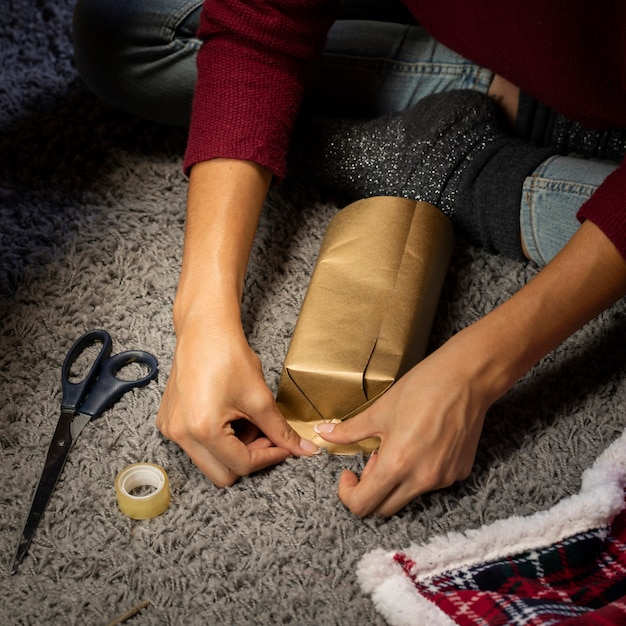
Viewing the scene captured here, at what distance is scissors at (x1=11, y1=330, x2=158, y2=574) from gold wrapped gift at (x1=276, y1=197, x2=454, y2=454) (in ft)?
0.66

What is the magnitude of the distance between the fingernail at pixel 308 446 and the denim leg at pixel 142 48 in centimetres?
59

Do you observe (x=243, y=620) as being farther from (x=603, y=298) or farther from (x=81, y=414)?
(x=603, y=298)

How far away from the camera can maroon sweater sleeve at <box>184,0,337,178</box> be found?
0.92 metres

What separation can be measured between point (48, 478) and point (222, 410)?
0.70ft

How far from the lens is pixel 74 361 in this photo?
959mm

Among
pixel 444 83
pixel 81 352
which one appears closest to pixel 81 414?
pixel 81 352

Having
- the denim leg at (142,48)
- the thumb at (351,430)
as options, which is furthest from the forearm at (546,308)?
the denim leg at (142,48)

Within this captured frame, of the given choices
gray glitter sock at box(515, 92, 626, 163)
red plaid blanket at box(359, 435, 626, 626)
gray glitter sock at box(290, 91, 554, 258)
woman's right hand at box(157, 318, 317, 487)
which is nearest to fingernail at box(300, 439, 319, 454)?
woman's right hand at box(157, 318, 317, 487)

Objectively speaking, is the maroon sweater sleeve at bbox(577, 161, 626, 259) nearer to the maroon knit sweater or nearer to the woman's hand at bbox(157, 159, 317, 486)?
the maroon knit sweater

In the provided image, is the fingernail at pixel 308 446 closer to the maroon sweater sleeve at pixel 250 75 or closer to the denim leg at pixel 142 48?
the maroon sweater sleeve at pixel 250 75

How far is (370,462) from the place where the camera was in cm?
77

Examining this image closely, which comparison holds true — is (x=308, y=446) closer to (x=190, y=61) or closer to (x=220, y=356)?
(x=220, y=356)

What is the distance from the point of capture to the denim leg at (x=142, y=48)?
3.67ft

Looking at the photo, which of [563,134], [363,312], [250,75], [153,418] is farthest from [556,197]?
Result: [153,418]
